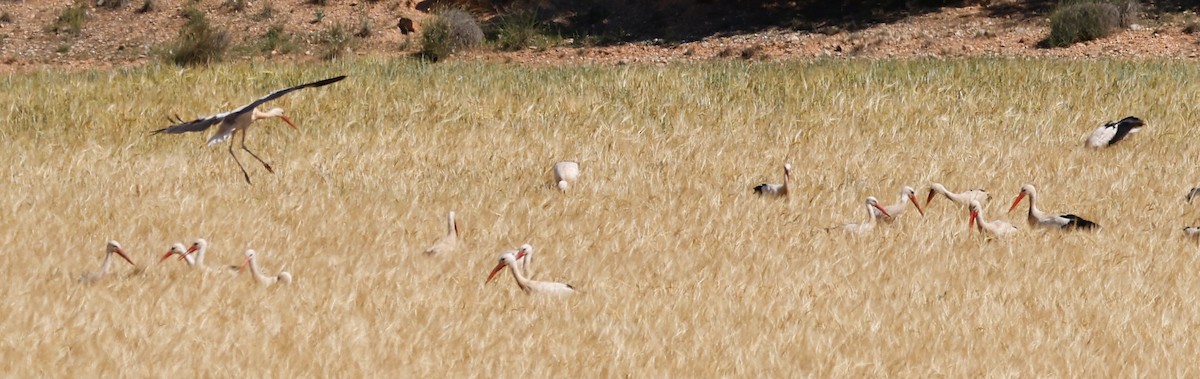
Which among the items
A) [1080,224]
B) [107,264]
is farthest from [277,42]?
[107,264]

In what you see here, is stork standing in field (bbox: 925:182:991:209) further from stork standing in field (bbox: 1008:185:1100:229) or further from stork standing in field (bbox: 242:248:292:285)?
stork standing in field (bbox: 242:248:292:285)

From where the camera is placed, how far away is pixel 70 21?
38344mm

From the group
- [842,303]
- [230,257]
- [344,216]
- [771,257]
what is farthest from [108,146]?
[842,303]

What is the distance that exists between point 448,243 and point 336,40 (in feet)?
97.8

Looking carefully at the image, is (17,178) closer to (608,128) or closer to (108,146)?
(108,146)

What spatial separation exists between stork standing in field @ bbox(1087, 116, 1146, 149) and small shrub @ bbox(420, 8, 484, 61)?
73.7ft

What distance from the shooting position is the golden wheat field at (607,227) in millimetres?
5875

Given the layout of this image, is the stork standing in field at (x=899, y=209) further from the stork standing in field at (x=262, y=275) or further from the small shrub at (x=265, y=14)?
the small shrub at (x=265, y=14)

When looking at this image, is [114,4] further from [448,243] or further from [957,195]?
[448,243]

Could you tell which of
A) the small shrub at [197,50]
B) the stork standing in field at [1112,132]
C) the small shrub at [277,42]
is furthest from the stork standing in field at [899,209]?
the small shrub at [277,42]

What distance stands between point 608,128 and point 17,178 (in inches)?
200

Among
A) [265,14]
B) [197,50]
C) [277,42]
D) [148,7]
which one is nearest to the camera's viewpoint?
[197,50]

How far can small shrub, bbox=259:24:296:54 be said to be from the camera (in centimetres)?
3619

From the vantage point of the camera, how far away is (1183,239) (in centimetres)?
866
